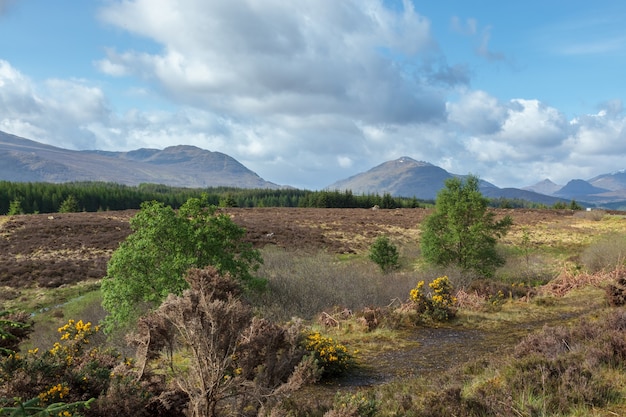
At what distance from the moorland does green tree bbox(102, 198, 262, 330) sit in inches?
82.0

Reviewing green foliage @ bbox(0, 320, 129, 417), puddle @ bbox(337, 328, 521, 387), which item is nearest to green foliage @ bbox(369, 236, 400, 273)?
puddle @ bbox(337, 328, 521, 387)

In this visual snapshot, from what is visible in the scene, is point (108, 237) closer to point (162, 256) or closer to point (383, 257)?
point (383, 257)

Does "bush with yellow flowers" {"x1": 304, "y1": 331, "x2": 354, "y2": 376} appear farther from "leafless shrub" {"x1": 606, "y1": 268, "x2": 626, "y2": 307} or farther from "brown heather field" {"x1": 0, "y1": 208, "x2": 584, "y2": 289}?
"brown heather field" {"x1": 0, "y1": 208, "x2": 584, "y2": 289}

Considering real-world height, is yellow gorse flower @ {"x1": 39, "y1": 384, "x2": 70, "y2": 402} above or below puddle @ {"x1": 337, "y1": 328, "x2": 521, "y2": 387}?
above

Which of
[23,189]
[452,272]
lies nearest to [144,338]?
[452,272]

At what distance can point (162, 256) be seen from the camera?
13.9 meters

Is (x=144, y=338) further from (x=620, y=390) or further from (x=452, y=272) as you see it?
(x=452, y=272)

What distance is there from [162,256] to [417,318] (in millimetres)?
8447

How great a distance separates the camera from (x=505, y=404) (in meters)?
4.92

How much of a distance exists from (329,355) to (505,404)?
3726mm

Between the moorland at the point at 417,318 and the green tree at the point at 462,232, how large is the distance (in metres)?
1.32

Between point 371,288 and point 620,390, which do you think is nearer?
point 620,390

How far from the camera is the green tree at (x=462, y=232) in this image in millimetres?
22547

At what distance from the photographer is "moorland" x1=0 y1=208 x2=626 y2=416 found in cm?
536
